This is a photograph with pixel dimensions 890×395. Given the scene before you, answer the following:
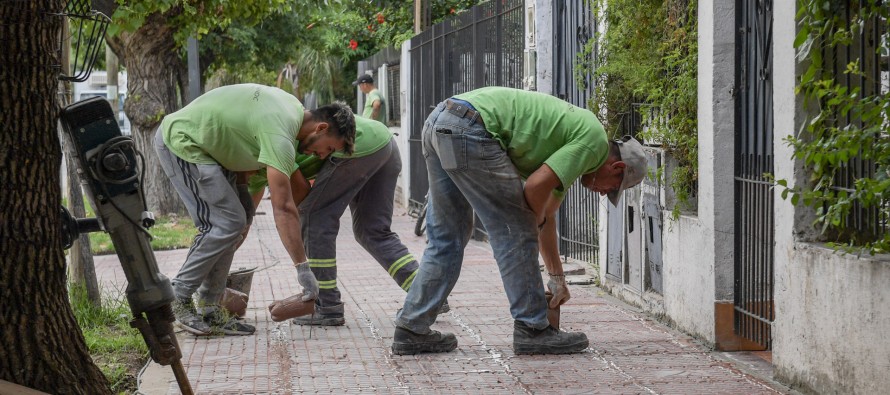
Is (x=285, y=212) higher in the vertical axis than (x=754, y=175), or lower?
lower

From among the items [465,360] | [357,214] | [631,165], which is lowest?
[465,360]

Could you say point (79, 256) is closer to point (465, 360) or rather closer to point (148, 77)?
point (465, 360)

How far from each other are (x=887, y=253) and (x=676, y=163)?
254 centimetres

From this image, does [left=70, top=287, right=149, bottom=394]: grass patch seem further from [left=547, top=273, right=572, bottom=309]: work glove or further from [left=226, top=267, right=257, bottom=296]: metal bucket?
[left=547, top=273, right=572, bottom=309]: work glove

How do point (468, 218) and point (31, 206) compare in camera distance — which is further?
point (468, 218)

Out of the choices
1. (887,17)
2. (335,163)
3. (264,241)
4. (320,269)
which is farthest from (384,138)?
(264,241)

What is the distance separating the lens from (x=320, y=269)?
7.27 metres

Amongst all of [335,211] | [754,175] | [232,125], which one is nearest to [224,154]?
[232,125]

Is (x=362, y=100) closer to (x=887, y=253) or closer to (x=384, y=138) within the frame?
(x=384, y=138)

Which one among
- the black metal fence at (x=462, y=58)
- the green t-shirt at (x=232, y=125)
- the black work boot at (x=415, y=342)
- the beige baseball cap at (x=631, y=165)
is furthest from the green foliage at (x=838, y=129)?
the black metal fence at (x=462, y=58)

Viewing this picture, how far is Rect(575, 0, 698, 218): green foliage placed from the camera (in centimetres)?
689

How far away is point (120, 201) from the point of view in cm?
410

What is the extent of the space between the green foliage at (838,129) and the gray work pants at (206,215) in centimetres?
313

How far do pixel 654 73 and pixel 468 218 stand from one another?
5.82ft
